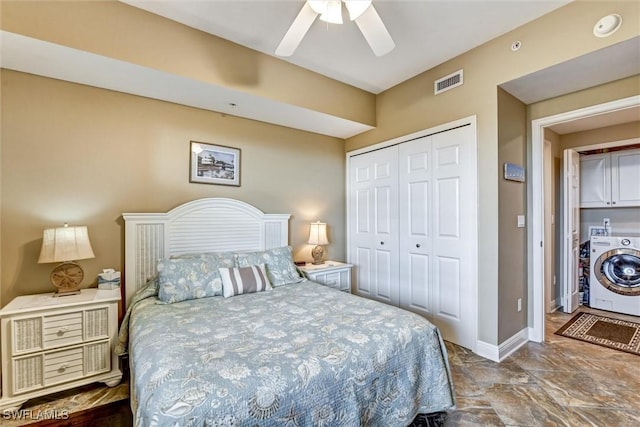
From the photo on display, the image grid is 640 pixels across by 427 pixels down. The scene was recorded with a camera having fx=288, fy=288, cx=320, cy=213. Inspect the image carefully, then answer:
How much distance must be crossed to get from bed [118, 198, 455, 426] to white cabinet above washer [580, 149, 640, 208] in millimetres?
3765

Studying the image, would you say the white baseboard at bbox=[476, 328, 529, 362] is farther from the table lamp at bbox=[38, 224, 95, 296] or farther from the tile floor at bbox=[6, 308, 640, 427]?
the table lamp at bbox=[38, 224, 95, 296]

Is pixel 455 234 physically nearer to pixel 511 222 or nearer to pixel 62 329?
pixel 511 222

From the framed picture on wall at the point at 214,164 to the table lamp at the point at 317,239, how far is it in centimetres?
105

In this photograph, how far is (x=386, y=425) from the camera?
1486 mm

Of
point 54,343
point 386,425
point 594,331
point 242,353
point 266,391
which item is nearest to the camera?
point 266,391

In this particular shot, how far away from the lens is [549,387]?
214cm

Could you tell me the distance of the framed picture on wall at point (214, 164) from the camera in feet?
9.61

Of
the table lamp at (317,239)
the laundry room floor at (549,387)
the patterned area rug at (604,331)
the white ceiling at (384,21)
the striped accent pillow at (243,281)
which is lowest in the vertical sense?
the laundry room floor at (549,387)

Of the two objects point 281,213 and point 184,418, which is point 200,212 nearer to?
point 281,213

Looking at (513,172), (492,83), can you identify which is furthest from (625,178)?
(492,83)

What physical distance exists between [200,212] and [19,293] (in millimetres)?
1436

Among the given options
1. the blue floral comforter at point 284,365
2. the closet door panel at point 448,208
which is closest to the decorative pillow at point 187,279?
the blue floral comforter at point 284,365

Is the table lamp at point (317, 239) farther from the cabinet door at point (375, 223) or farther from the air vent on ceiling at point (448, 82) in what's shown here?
the air vent on ceiling at point (448, 82)

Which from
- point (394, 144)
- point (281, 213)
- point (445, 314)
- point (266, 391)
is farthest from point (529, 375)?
point (281, 213)
